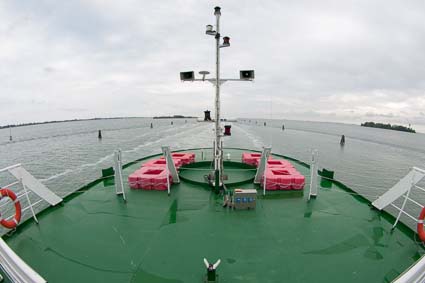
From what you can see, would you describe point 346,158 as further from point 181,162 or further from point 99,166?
point 99,166

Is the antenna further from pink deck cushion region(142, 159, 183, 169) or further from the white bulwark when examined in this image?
the white bulwark

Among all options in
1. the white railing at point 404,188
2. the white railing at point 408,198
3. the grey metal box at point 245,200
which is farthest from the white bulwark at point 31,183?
the white railing at point 404,188

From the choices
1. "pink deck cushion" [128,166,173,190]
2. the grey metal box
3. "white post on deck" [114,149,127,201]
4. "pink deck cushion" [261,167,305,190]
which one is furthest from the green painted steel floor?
"pink deck cushion" [128,166,173,190]

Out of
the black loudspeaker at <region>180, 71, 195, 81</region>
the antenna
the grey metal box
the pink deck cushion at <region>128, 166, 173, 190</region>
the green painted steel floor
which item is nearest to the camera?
the green painted steel floor

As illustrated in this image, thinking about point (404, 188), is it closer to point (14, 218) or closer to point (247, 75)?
point (247, 75)

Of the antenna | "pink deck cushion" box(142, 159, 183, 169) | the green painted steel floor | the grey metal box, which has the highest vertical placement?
the antenna

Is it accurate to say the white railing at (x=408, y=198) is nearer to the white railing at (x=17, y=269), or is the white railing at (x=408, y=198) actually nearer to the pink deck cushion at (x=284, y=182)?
the pink deck cushion at (x=284, y=182)

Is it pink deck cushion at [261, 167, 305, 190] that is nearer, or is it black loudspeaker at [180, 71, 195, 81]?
black loudspeaker at [180, 71, 195, 81]

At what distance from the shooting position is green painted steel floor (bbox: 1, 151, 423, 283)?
4023 millimetres

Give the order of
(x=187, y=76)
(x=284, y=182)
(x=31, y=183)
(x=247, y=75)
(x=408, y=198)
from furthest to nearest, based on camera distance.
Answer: (x=284, y=182) < (x=187, y=76) < (x=247, y=75) < (x=31, y=183) < (x=408, y=198)

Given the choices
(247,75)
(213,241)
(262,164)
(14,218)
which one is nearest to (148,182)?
(14,218)

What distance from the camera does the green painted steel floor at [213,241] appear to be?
13.2 feet

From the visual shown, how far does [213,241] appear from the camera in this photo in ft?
16.4

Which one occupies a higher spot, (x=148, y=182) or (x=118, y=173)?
(x=118, y=173)
